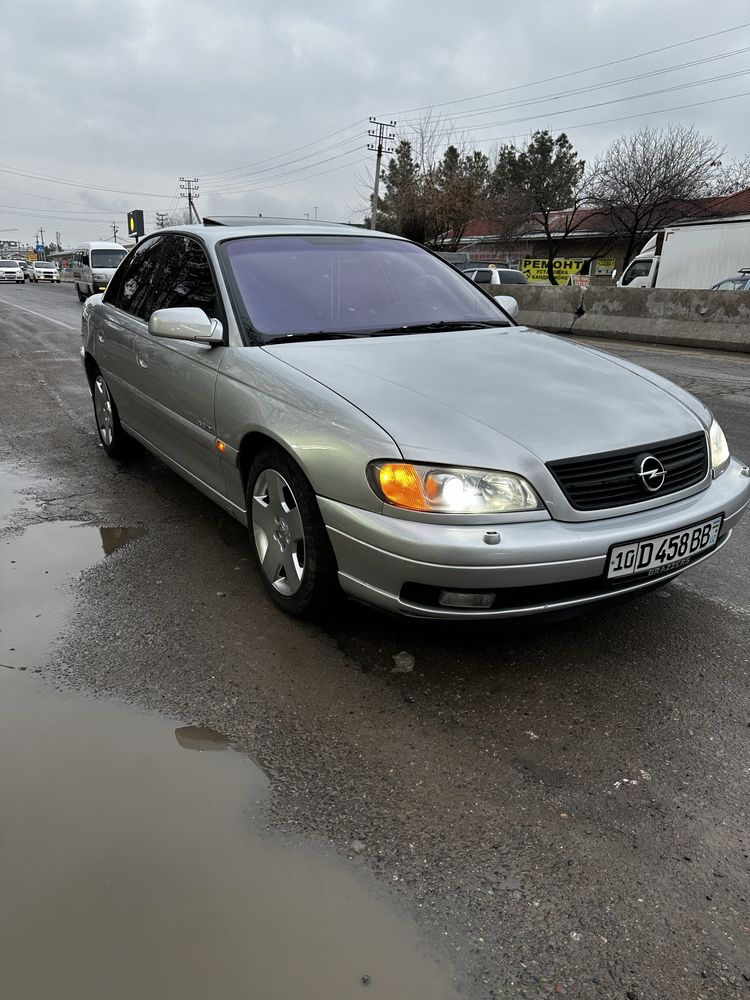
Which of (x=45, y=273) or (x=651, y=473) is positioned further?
(x=45, y=273)

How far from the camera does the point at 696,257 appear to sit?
70.2 feet

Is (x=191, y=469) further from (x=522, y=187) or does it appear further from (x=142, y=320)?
(x=522, y=187)

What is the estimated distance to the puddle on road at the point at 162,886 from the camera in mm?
1559

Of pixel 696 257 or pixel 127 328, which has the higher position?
pixel 696 257

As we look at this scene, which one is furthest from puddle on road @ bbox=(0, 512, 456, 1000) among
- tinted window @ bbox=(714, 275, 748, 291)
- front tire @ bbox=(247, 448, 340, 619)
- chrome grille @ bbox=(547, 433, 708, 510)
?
tinted window @ bbox=(714, 275, 748, 291)

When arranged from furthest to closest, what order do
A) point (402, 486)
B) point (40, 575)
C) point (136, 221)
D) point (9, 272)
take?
point (9, 272) → point (136, 221) → point (40, 575) → point (402, 486)

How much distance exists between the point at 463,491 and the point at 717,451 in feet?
4.12

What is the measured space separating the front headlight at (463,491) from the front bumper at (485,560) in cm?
5

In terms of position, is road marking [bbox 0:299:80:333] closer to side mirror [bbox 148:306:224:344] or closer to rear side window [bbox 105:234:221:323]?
rear side window [bbox 105:234:221:323]

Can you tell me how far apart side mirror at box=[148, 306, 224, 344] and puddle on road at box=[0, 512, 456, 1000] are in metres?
1.61

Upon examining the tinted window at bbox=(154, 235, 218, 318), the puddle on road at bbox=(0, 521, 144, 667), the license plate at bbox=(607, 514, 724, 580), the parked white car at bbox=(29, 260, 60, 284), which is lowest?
the parked white car at bbox=(29, 260, 60, 284)

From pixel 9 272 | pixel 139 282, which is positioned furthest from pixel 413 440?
pixel 9 272

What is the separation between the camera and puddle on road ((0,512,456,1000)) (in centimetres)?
156

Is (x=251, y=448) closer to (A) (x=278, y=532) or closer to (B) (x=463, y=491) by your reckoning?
(A) (x=278, y=532)
